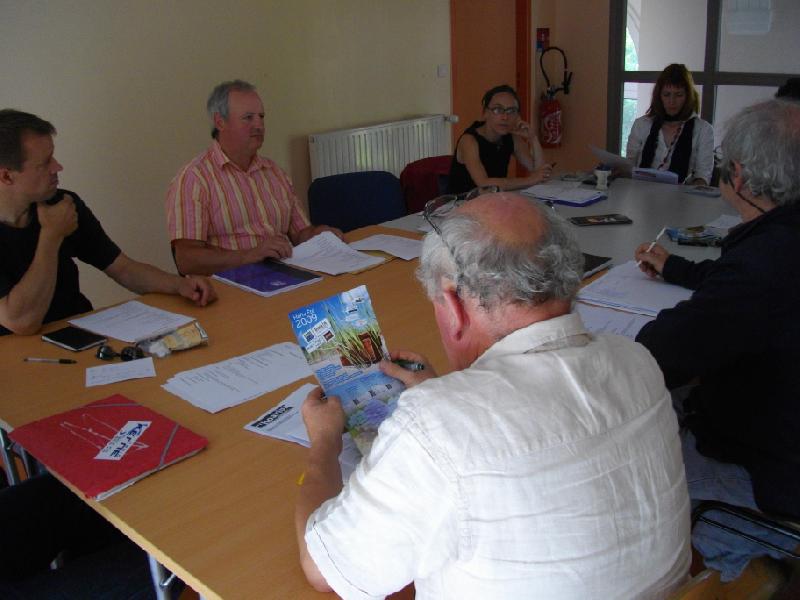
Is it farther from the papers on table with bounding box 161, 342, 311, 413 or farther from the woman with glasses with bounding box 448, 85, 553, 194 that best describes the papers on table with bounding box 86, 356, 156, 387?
the woman with glasses with bounding box 448, 85, 553, 194

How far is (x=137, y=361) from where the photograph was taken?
1838 millimetres

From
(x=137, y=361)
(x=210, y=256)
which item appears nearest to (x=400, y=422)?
(x=137, y=361)

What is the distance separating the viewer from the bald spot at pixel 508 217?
3.29 feet

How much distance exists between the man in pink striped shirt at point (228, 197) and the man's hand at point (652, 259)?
1166 millimetres

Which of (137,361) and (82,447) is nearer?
(82,447)

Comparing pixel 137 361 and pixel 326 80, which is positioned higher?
pixel 326 80

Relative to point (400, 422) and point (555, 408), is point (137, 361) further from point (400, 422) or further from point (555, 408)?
point (555, 408)

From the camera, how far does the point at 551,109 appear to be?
6359 millimetres

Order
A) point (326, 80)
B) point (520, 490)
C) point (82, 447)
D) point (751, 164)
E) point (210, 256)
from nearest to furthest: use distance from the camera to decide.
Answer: point (520, 490) < point (82, 447) < point (751, 164) < point (210, 256) < point (326, 80)

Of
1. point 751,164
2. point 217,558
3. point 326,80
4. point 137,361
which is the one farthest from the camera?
point 326,80

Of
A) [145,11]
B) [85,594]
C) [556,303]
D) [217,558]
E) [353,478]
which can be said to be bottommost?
[85,594]

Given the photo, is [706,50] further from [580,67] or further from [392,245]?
[392,245]

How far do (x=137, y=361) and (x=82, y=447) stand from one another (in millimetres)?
435

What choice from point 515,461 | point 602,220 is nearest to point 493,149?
point 602,220
